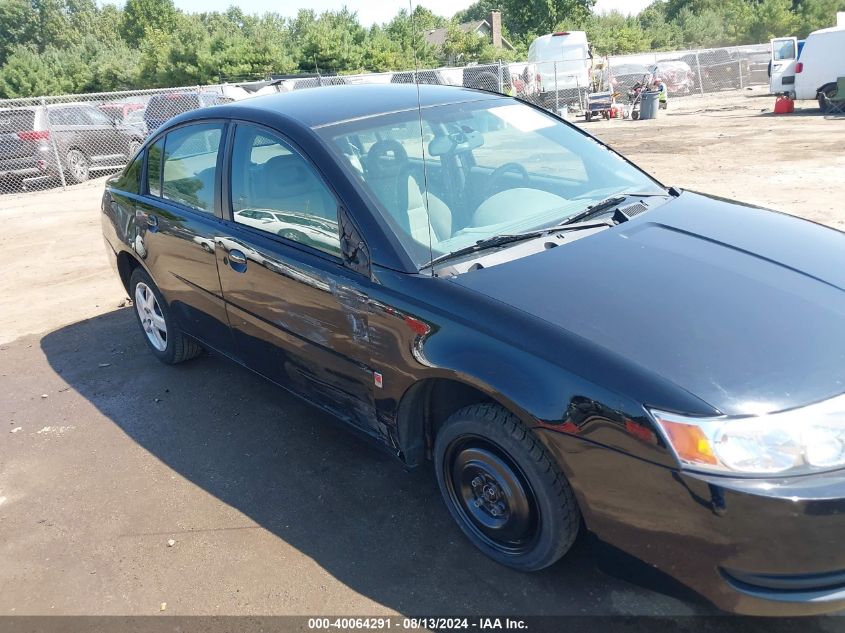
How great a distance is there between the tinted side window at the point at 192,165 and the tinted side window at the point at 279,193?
0.26 meters

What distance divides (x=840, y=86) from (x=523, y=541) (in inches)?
715

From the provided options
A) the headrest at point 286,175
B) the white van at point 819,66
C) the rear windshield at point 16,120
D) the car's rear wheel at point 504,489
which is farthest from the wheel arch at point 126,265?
the white van at point 819,66

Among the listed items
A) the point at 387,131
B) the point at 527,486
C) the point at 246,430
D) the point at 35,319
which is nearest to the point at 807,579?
the point at 527,486

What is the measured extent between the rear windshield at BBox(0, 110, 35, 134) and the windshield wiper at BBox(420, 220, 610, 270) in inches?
553

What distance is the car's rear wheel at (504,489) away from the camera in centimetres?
238

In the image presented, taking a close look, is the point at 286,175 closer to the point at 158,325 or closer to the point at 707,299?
the point at 707,299

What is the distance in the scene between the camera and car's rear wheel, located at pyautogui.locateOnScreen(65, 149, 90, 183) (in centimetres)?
1487

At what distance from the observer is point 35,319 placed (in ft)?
20.9

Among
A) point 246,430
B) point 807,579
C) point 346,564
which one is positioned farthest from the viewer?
point 246,430

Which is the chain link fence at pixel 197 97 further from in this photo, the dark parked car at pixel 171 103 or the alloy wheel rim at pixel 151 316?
the alloy wheel rim at pixel 151 316

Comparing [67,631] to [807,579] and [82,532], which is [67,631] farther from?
[807,579]

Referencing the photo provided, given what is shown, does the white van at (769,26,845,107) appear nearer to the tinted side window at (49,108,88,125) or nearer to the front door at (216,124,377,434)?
the tinted side window at (49,108,88,125)

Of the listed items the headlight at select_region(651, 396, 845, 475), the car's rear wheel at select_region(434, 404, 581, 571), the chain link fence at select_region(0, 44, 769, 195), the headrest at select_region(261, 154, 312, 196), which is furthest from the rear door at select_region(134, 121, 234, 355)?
the headlight at select_region(651, 396, 845, 475)

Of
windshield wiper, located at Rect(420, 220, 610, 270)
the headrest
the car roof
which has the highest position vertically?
the car roof
